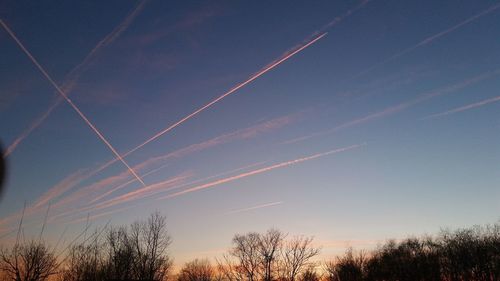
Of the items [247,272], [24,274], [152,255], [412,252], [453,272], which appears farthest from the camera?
[412,252]

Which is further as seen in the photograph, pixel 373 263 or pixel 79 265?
pixel 373 263

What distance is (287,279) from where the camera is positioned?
6744 cm

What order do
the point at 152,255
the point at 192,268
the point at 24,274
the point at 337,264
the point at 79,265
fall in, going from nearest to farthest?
the point at 79,265 → the point at 24,274 → the point at 152,255 → the point at 337,264 → the point at 192,268

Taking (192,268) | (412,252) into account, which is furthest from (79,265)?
(192,268)

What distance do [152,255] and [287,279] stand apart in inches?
1108

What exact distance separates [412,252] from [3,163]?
7896 centimetres

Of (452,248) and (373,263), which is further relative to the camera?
(373,263)

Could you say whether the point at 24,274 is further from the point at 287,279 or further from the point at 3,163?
the point at 287,279

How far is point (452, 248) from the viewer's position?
65625 millimetres

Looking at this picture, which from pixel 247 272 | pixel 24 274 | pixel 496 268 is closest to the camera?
pixel 24 274

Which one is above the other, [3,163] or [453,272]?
[3,163]

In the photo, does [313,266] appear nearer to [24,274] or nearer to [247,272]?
[247,272]

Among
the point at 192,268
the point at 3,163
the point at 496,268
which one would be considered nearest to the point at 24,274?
the point at 3,163

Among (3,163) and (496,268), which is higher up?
(3,163)
